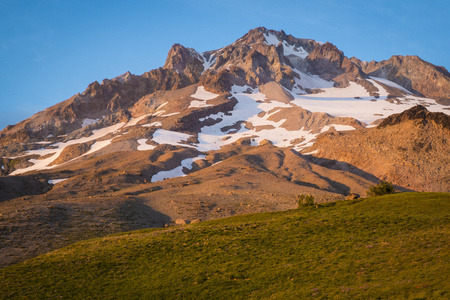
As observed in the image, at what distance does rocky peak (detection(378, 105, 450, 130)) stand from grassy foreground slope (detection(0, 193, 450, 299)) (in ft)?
400

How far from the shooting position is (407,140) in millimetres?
145875

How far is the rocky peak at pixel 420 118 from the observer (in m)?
149

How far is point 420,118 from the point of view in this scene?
15262cm

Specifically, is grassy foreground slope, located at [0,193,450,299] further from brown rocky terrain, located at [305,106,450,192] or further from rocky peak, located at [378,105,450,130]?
rocky peak, located at [378,105,450,130]

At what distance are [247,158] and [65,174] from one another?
6957 cm

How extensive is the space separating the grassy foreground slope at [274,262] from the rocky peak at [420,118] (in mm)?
121816

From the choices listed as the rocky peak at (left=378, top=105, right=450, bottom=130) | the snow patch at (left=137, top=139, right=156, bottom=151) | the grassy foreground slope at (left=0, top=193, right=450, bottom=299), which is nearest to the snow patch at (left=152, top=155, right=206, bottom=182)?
the snow patch at (left=137, top=139, right=156, bottom=151)

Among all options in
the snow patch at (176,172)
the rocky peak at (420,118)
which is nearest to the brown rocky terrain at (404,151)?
the rocky peak at (420,118)

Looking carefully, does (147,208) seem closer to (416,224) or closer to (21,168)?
(416,224)

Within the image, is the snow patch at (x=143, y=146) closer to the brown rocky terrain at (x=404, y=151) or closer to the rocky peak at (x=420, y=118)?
the brown rocky terrain at (x=404, y=151)

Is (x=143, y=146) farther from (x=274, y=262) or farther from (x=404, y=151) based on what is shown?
(x=274, y=262)

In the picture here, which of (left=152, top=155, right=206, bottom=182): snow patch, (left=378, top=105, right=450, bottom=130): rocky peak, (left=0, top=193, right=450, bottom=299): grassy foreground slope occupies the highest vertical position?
(left=378, top=105, right=450, bottom=130): rocky peak

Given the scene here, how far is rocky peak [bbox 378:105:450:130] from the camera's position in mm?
149250

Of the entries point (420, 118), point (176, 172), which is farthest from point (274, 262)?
point (420, 118)
